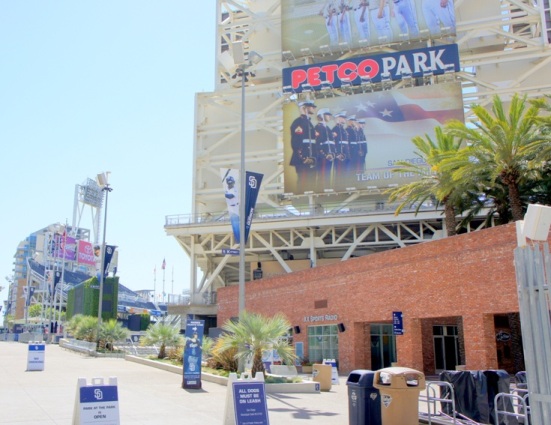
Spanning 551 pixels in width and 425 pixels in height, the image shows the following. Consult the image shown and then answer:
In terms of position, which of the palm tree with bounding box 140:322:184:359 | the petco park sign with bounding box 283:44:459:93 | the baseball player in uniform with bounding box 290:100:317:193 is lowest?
the palm tree with bounding box 140:322:184:359

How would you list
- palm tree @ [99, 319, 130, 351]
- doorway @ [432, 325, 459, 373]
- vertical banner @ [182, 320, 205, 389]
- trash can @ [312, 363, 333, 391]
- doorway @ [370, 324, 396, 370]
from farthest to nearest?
palm tree @ [99, 319, 130, 351]
doorway @ [370, 324, 396, 370]
doorway @ [432, 325, 459, 373]
trash can @ [312, 363, 333, 391]
vertical banner @ [182, 320, 205, 389]

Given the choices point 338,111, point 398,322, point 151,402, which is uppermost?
point 338,111

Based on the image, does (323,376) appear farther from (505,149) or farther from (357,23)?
(357,23)

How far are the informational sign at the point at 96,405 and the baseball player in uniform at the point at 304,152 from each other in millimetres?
45493

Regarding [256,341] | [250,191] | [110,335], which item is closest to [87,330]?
[110,335]

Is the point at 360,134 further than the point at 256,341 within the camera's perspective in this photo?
Yes

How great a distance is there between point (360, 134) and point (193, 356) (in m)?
37.8

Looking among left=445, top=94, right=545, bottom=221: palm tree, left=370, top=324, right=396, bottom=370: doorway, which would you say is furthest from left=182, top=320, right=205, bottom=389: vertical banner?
left=370, top=324, right=396, bottom=370: doorway

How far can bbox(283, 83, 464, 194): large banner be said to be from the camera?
53344 mm

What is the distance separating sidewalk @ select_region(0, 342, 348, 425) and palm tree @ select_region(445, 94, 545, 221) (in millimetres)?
11002

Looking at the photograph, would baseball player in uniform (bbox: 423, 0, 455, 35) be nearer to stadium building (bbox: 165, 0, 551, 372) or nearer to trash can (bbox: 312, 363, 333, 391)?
stadium building (bbox: 165, 0, 551, 372)

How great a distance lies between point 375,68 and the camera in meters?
56.0

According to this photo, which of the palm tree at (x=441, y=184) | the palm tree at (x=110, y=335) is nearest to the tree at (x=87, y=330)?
the palm tree at (x=110, y=335)

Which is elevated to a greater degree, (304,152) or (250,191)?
(304,152)
